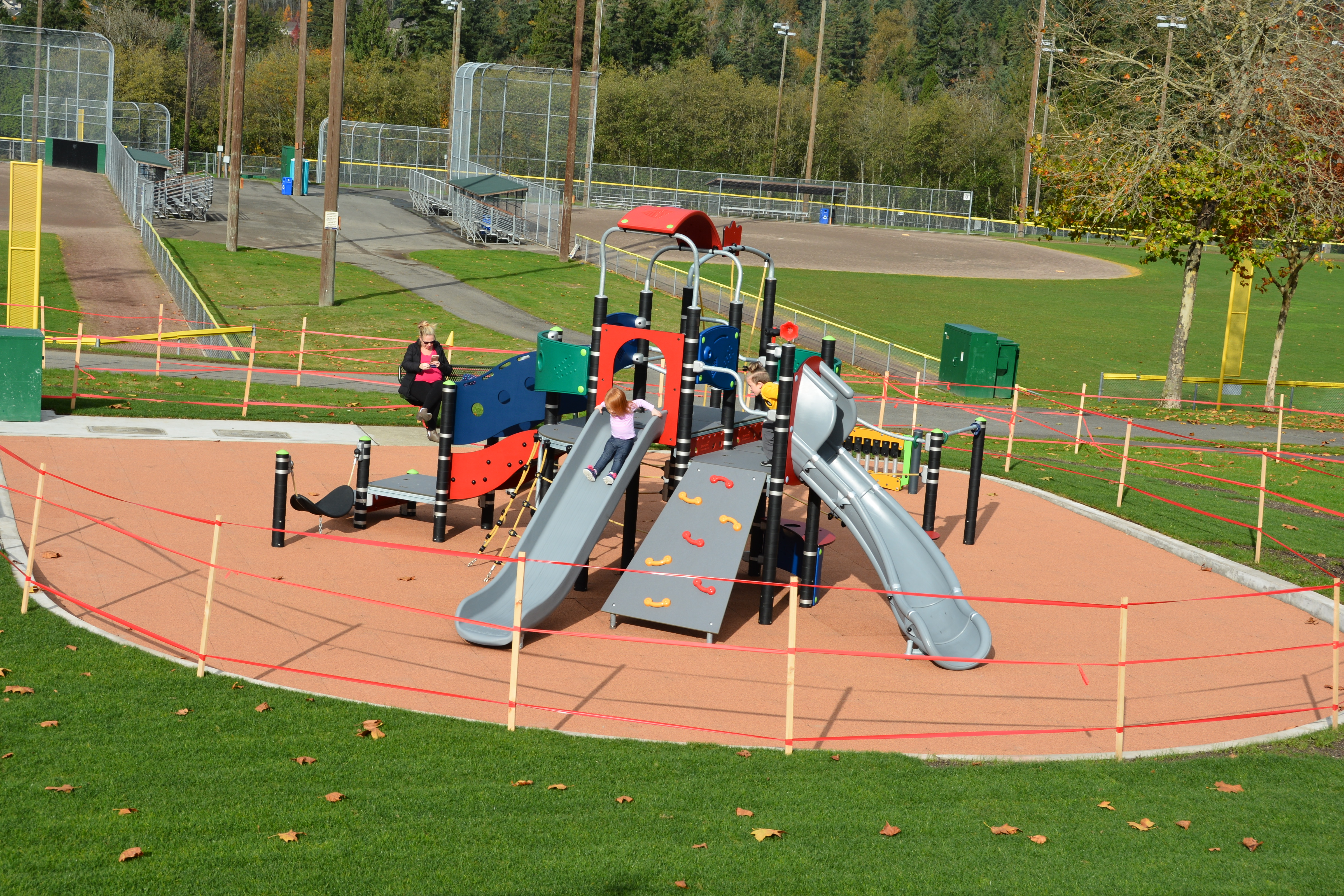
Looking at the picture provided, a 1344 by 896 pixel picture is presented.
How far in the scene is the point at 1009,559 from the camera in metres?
14.3

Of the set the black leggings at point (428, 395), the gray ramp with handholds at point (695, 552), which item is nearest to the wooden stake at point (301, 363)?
the black leggings at point (428, 395)

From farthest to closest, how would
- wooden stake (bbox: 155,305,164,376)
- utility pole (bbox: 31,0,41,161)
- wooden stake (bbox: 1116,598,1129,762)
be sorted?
utility pole (bbox: 31,0,41,161), wooden stake (bbox: 155,305,164,376), wooden stake (bbox: 1116,598,1129,762)

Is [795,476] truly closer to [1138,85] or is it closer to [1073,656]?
[1073,656]

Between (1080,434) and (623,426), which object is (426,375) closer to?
(623,426)

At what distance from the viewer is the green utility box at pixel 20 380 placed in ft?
54.5

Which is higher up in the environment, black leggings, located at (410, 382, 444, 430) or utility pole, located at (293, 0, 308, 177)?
utility pole, located at (293, 0, 308, 177)

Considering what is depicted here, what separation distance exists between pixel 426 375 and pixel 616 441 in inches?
156

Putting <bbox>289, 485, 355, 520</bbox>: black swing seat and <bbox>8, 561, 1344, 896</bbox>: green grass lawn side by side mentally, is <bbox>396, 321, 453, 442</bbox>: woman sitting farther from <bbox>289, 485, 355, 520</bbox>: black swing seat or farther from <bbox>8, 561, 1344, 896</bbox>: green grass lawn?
<bbox>8, 561, 1344, 896</bbox>: green grass lawn

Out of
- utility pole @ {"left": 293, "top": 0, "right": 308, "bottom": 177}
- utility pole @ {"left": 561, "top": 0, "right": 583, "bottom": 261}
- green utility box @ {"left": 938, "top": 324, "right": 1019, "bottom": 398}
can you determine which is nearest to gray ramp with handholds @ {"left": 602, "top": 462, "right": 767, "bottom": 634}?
green utility box @ {"left": 938, "top": 324, "right": 1019, "bottom": 398}

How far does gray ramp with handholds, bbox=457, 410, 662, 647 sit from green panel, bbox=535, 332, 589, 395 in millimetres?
824

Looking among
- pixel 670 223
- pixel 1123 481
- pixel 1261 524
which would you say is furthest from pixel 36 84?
pixel 1261 524

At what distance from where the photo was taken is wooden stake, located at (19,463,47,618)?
386 inches

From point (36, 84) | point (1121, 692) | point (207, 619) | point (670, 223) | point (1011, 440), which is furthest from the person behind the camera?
point (36, 84)

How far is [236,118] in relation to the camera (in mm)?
35406
